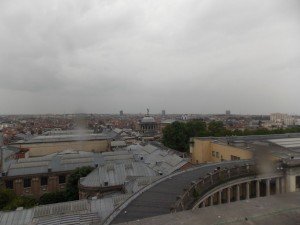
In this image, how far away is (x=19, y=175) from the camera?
118 feet

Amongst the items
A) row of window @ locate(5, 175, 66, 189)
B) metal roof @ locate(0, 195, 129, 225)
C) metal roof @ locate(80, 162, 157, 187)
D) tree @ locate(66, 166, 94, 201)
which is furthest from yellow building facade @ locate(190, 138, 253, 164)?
row of window @ locate(5, 175, 66, 189)

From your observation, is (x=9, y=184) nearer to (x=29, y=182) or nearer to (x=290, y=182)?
(x=29, y=182)

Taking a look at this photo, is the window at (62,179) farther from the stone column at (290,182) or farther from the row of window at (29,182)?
the stone column at (290,182)

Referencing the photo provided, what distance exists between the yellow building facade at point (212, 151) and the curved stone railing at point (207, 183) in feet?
30.7

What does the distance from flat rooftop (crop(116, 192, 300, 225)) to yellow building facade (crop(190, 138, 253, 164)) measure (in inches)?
987

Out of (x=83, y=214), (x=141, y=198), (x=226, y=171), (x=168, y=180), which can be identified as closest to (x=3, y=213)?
(x=83, y=214)

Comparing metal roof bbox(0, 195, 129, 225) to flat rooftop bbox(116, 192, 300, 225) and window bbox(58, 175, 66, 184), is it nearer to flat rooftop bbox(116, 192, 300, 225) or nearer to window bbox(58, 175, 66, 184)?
flat rooftop bbox(116, 192, 300, 225)

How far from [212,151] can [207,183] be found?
2017 centimetres

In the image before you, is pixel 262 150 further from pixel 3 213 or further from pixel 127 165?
pixel 3 213

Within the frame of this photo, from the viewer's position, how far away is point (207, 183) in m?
16.3

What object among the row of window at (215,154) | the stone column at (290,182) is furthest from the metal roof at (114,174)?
the stone column at (290,182)

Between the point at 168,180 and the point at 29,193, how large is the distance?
82.7ft

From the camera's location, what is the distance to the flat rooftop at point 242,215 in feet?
12.5

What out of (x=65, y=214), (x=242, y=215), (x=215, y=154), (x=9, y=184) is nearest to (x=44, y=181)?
(x=9, y=184)
